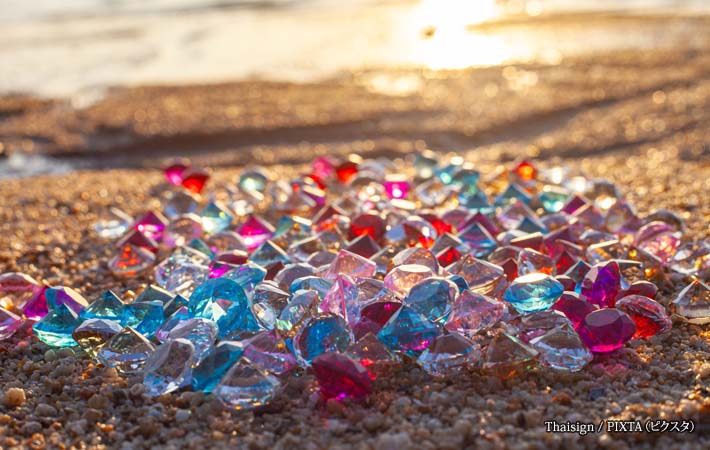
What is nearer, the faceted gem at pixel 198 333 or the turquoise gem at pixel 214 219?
the faceted gem at pixel 198 333

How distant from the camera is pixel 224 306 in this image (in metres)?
1.92

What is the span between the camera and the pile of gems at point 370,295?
1.73 metres

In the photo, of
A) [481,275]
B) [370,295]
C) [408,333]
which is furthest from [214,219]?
[408,333]

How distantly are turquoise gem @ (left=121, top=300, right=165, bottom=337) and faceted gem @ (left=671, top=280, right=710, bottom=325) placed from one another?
4.34 feet

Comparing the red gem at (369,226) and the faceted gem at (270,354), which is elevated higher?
the red gem at (369,226)

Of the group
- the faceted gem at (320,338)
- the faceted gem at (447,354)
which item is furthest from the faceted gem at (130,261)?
the faceted gem at (447,354)

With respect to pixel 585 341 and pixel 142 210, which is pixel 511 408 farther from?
pixel 142 210

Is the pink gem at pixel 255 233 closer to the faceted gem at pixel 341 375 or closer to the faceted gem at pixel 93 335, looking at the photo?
the faceted gem at pixel 93 335

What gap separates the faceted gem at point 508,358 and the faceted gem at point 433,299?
17 cm

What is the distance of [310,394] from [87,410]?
1.56 ft

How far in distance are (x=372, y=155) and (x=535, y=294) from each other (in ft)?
8.33

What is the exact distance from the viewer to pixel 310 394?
170cm

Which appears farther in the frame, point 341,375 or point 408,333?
point 408,333

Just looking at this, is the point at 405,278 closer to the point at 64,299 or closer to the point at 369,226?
the point at 369,226
